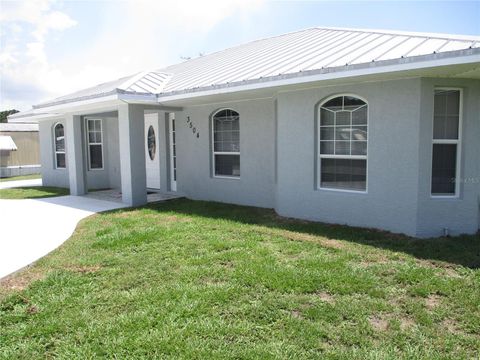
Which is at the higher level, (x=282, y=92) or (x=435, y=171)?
(x=282, y=92)

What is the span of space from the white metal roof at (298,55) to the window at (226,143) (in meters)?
1.29

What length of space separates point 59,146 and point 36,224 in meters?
9.32

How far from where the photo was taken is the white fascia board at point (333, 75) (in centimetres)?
607

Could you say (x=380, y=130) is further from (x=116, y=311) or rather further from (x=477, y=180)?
(x=116, y=311)

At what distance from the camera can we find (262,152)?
10.8m

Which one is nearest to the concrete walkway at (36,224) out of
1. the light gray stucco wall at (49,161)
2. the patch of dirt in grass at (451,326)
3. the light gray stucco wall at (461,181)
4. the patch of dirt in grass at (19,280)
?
the patch of dirt in grass at (19,280)

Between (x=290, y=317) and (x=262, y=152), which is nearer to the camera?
(x=290, y=317)

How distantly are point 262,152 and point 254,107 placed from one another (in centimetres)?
123

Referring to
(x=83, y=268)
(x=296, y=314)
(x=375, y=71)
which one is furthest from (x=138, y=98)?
(x=296, y=314)

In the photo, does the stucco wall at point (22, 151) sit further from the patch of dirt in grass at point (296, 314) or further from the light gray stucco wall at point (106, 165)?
the patch of dirt in grass at point (296, 314)

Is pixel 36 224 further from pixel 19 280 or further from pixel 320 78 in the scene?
pixel 320 78

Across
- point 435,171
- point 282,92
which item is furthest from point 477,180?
point 282,92

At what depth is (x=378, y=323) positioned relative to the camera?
426 cm

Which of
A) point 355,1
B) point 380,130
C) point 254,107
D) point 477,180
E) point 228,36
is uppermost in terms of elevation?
point 228,36
